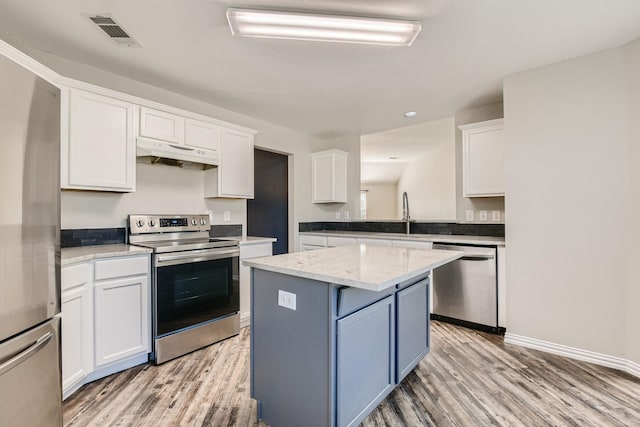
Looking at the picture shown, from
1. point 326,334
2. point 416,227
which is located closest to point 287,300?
point 326,334

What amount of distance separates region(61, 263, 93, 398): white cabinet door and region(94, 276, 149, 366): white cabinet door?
0.06 m

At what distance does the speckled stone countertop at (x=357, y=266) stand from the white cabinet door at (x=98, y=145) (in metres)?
1.58

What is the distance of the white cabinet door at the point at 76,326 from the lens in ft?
6.20

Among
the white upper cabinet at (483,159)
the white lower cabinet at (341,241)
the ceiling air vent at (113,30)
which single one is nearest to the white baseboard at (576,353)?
the white upper cabinet at (483,159)

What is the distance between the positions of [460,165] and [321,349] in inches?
127

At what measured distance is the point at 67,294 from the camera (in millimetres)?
1892

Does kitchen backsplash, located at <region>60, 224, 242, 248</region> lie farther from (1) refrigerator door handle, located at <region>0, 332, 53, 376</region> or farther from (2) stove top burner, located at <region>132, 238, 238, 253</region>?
(1) refrigerator door handle, located at <region>0, 332, 53, 376</region>

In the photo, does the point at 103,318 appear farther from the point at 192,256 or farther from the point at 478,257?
the point at 478,257

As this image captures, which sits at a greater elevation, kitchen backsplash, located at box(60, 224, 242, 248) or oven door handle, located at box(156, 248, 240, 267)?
kitchen backsplash, located at box(60, 224, 242, 248)

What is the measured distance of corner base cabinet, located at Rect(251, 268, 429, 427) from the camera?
145cm

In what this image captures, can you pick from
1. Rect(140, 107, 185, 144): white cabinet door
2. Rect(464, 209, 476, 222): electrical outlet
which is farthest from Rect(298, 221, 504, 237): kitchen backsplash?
Rect(140, 107, 185, 144): white cabinet door

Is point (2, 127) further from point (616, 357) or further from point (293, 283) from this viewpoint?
point (616, 357)

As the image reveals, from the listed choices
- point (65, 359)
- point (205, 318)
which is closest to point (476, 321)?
point (205, 318)

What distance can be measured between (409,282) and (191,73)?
2.55 metres
